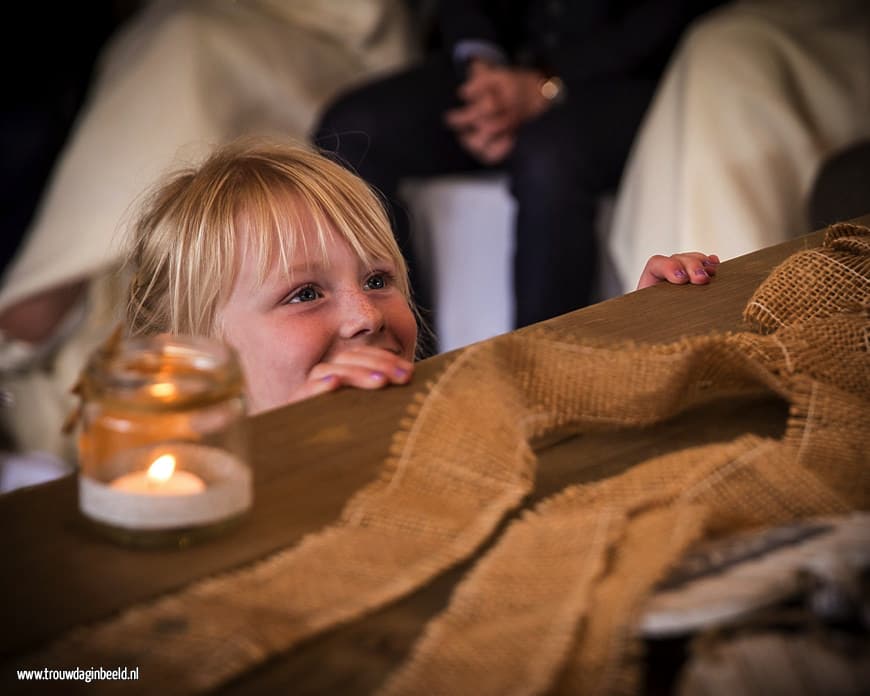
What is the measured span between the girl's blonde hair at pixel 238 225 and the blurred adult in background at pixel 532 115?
2.70ft

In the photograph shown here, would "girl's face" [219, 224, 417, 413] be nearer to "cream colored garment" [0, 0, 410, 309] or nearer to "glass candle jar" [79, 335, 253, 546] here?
"glass candle jar" [79, 335, 253, 546]

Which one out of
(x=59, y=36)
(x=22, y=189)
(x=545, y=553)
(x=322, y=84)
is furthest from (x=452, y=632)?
(x=59, y=36)

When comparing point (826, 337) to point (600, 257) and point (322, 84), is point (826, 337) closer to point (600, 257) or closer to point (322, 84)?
point (600, 257)

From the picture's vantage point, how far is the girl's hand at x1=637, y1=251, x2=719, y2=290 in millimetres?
864

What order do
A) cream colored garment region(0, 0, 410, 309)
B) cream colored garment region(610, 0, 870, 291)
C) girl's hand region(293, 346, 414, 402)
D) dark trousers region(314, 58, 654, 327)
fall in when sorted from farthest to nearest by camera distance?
cream colored garment region(0, 0, 410, 309)
dark trousers region(314, 58, 654, 327)
cream colored garment region(610, 0, 870, 291)
girl's hand region(293, 346, 414, 402)

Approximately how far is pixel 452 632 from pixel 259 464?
7.2 inches

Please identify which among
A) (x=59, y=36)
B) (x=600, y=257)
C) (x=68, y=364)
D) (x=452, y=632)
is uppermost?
(x=59, y=36)

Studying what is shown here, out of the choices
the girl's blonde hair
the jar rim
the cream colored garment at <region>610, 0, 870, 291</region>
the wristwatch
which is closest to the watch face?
the wristwatch

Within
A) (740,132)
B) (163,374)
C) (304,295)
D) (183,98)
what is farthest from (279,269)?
(183,98)

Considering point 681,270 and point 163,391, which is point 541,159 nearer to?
point 681,270

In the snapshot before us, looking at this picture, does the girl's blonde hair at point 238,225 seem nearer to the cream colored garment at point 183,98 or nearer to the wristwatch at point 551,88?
the cream colored garment at point 183,98

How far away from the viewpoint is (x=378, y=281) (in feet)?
3.43

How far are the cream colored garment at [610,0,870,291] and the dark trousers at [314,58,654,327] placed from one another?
0.33ft

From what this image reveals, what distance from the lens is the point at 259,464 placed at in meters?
0.59
